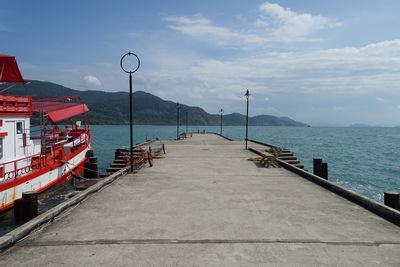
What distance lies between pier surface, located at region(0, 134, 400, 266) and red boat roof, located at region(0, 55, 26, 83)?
46.6ft

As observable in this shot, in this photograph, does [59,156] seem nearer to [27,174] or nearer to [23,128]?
[23,128]

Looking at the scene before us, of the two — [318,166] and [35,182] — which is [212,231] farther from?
[318,166]

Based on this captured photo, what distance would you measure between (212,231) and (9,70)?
1988 cm

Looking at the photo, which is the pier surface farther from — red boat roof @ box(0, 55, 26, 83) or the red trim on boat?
red boat roof @ box(0, 55, 26, 83)

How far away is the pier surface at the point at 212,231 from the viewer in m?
5.16

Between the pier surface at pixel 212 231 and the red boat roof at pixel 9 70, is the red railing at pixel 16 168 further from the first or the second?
the pier surface at pixel 212 231

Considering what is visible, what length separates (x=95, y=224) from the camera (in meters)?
6.87

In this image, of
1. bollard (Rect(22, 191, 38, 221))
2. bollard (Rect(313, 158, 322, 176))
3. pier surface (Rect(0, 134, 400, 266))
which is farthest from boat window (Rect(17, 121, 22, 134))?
bollard (Rect(313, 158, 322, 176))

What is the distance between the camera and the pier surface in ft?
16.9

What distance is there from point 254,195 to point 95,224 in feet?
17.0

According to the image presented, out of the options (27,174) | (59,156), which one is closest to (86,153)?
(59,156)

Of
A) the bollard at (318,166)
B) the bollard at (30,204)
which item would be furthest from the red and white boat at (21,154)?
the bollard at (318,166)

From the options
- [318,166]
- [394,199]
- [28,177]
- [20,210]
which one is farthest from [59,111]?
[394,199]

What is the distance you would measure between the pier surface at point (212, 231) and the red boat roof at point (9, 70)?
14.2 m
